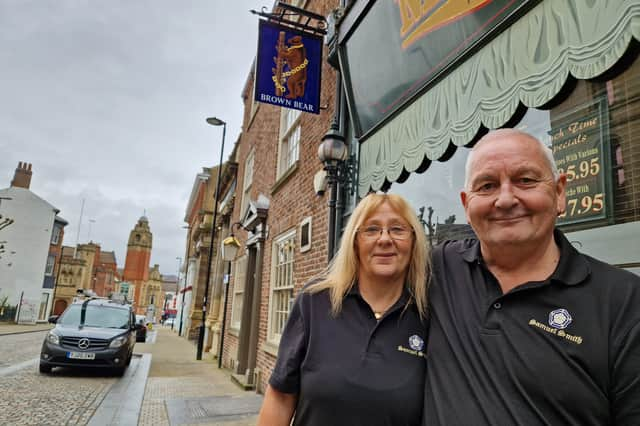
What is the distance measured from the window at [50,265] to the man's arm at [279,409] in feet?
157

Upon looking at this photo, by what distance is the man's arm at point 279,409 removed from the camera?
1793 millimetres

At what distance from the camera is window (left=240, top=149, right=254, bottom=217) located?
39.7 ft

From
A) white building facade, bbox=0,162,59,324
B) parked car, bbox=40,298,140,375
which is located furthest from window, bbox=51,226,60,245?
parked car, bbox=40,298,140,375

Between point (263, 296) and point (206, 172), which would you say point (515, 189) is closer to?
point (263, 296)

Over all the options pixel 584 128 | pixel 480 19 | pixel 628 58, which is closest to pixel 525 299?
pixel 628 58

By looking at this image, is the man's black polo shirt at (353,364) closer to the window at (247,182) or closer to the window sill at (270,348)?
the window sill at (270,348)

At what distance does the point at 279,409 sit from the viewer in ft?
5.90

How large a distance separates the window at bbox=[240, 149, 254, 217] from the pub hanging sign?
6528mm

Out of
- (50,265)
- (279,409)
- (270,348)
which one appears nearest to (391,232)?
(279,409)

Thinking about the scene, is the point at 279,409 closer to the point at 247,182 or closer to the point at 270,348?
the point at 270,348

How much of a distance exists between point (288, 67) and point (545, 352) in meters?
4.99

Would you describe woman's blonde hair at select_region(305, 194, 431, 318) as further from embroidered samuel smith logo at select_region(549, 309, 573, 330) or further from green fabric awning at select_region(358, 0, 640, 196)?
green fabric awning at select_region(358, 0, 640, 196)

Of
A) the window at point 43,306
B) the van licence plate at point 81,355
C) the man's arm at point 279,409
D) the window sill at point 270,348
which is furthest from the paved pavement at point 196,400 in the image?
the window at point 43,306

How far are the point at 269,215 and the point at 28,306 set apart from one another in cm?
4046
